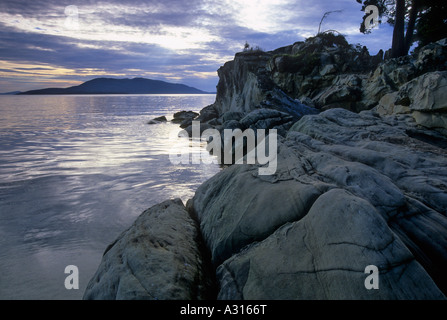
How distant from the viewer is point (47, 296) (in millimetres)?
4488

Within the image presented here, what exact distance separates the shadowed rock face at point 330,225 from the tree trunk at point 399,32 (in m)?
15.8

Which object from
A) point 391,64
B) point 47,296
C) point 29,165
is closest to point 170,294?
point 47,296

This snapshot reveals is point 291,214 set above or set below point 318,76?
below

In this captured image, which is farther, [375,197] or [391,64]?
[391,64]

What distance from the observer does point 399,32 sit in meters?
17.8

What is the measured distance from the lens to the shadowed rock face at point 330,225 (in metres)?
2.70

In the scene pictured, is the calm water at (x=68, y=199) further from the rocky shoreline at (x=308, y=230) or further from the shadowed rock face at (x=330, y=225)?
the shadowed rock face at (x=330, y=225)

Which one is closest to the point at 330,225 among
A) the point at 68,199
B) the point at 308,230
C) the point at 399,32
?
the point at 308,230

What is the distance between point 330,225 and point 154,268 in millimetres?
2259

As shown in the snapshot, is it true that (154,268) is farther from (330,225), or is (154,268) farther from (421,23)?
(421,23)

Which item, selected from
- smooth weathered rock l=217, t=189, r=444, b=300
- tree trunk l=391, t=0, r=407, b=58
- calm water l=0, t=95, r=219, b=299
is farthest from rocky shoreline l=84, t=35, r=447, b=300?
tree trunk l=391, t=0, r=407, b=58
